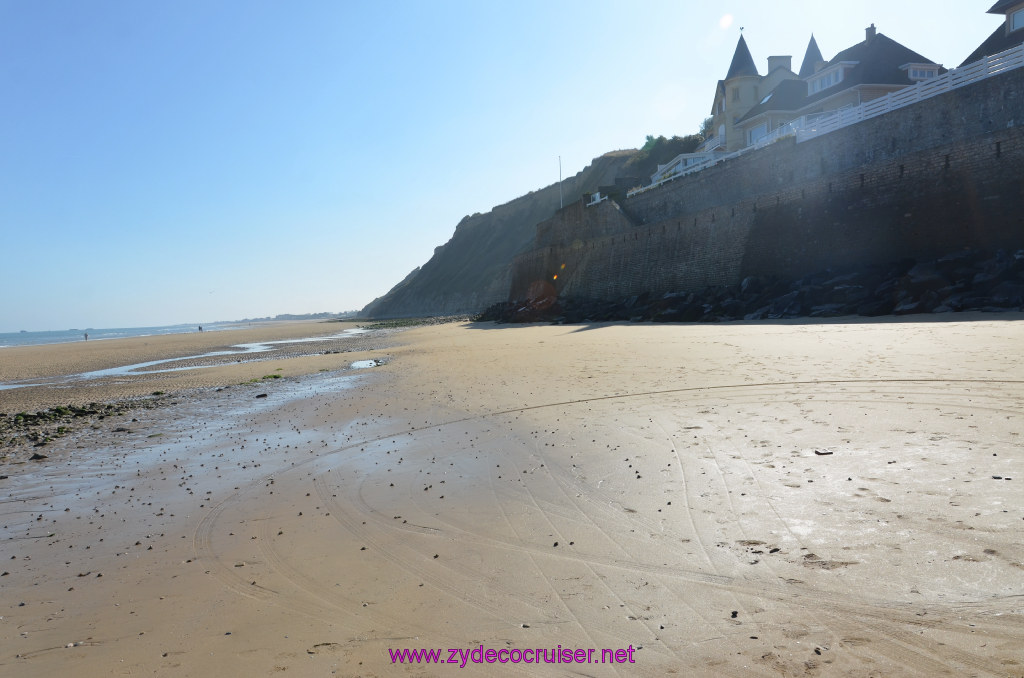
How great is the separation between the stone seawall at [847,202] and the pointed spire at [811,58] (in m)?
24.7

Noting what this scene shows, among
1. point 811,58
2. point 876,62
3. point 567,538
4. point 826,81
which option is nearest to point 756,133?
point 826,81

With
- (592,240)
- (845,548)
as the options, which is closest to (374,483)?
(845,548)

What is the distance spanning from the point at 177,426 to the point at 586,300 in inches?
1036

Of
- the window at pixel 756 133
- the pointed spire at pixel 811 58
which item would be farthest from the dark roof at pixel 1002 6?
the pointed spire at pixel 811 58

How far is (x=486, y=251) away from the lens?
8575 cm

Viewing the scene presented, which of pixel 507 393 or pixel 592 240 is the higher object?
pixel 592 240

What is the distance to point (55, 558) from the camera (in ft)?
13.2

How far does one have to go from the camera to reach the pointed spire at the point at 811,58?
46.7 meters

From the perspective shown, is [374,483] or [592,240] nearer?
[374,483]

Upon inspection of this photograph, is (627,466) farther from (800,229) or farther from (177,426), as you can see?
(800,229)

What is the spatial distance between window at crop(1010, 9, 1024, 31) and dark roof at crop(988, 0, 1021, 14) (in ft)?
1.28

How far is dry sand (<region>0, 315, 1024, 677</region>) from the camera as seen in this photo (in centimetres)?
255

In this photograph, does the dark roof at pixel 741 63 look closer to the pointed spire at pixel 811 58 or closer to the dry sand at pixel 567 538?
the pointed spire at pixel 811 58

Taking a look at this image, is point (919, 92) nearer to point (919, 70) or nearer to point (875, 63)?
point (875, 63)
